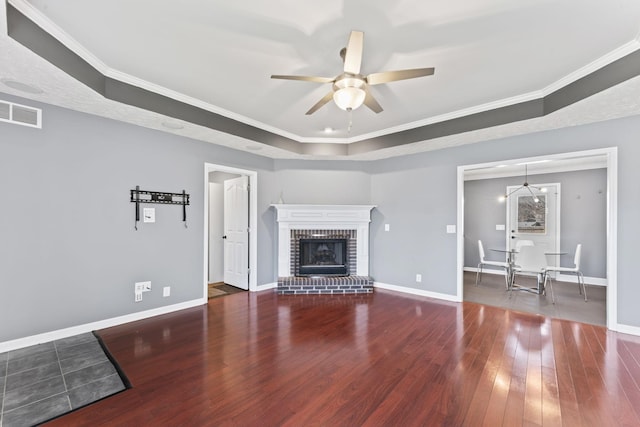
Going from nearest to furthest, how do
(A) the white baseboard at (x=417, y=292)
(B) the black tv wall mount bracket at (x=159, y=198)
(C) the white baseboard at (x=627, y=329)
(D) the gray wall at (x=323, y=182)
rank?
(C) the white baseboard at (x=627, y=329) → (B) the black tv wall mount bracket at (x=159, y=198) → (A) the white baseboard at (x=417, y=292) → (D) the gray wall at (x=323, y=182)

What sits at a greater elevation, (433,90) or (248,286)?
(433,90)

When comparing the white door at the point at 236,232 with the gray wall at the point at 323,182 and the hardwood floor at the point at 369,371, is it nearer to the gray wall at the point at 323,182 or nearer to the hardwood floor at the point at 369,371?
the gray wall at the point at 323,182

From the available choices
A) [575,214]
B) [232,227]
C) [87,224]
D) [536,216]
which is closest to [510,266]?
[536,216]

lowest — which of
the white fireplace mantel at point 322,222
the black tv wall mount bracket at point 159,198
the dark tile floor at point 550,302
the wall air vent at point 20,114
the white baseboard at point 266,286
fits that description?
the dark tile floor at point 550,302

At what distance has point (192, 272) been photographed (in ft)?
13.6

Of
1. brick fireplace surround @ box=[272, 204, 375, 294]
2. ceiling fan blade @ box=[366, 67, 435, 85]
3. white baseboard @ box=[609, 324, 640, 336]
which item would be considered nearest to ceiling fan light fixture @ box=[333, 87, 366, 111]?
ceiling fan blade @ box=[366, 67, 435, 85]

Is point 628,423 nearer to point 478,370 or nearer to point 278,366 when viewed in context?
point 478,370

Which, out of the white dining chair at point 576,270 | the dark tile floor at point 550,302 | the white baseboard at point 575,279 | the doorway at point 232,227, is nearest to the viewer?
the dark tile floor at point 550,302

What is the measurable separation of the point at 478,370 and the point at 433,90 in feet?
9.34

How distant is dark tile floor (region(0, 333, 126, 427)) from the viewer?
189 centimetres

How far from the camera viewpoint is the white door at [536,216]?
614cm

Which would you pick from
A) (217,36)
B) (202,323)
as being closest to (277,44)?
(217,36)

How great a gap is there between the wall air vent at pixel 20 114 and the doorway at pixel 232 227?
186 centimetres

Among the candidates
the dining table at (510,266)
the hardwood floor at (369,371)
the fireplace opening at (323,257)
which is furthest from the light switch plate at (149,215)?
the dining table at (510,266)
